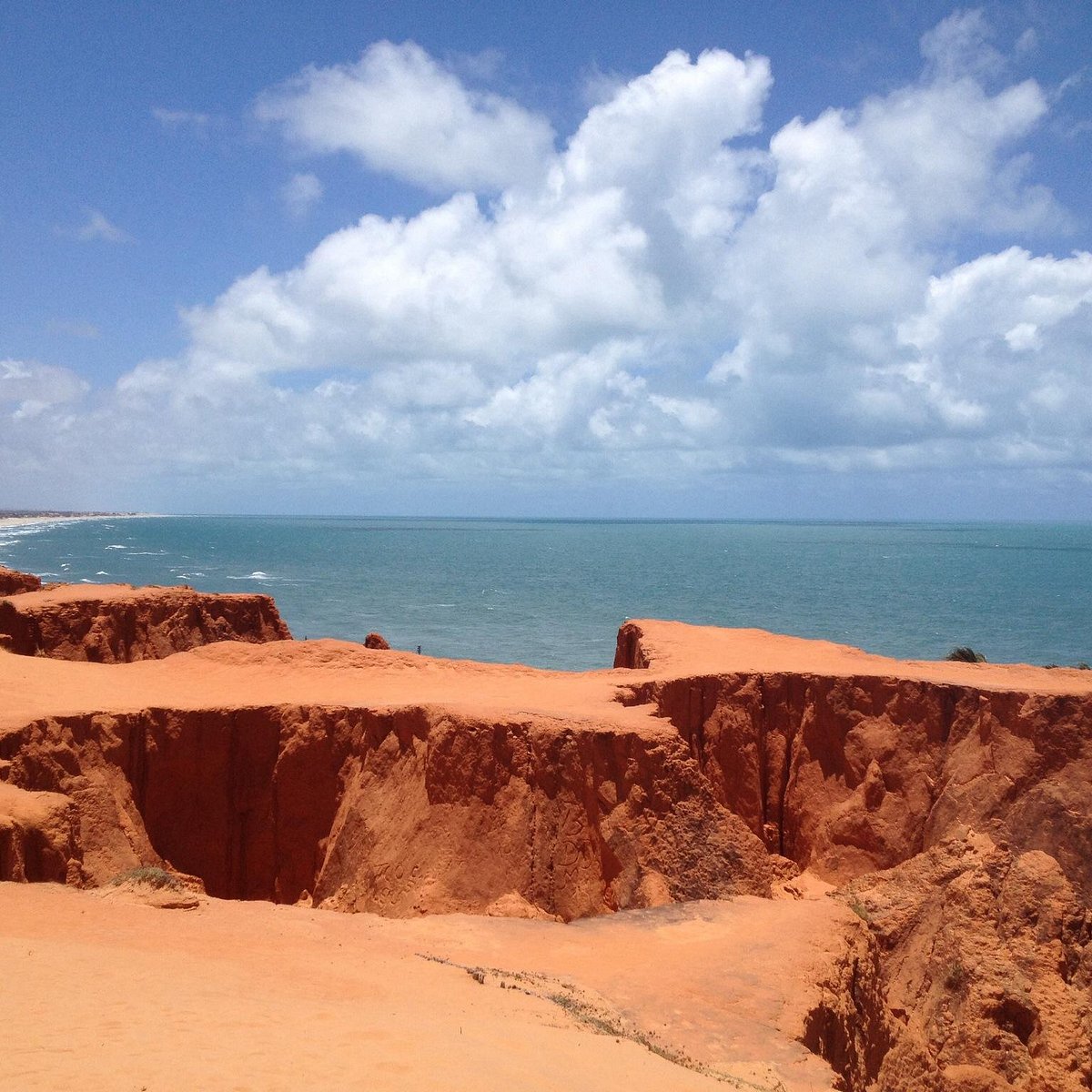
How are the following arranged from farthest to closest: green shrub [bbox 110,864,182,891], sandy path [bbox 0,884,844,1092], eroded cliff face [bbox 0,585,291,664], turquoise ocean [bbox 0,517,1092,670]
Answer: turquoise ocean [bbox 0,517,1092,670]
eroded cliff face [bbox 0,585,291,664]
green shrub [bbox 110,864,182,891]
sandy path [bbox 0,884,844,1092]

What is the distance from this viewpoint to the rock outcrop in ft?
120

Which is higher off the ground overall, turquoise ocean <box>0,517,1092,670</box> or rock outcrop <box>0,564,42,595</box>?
rock outcrop <box>0,564,42,595</box>

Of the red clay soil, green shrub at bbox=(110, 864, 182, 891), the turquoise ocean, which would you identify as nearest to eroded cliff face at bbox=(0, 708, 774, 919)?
green shrub at bbox=(110, 864, 182, 891)

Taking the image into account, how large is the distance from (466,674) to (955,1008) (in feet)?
47.6

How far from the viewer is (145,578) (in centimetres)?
8469

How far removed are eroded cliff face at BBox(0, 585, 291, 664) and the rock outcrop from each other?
457 mm

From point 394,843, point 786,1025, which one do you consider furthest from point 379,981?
point 394,843

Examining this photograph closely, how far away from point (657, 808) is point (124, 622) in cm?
2321

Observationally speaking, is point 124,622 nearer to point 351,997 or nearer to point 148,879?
point 148,879

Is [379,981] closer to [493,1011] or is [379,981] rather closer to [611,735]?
[493,1011]

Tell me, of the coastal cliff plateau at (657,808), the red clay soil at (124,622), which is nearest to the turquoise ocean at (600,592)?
the red clay soil at (124,622)

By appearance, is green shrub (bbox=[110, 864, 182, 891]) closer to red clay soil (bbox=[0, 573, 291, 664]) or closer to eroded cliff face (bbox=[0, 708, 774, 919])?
eroded cliff face (bbox=[0, 708, 774, 919])

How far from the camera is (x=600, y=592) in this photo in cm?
8569

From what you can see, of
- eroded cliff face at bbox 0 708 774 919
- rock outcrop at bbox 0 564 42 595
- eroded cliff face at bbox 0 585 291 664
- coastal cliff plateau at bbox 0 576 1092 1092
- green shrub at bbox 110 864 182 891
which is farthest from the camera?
rock outcrop at bbox 0 564 42 595
